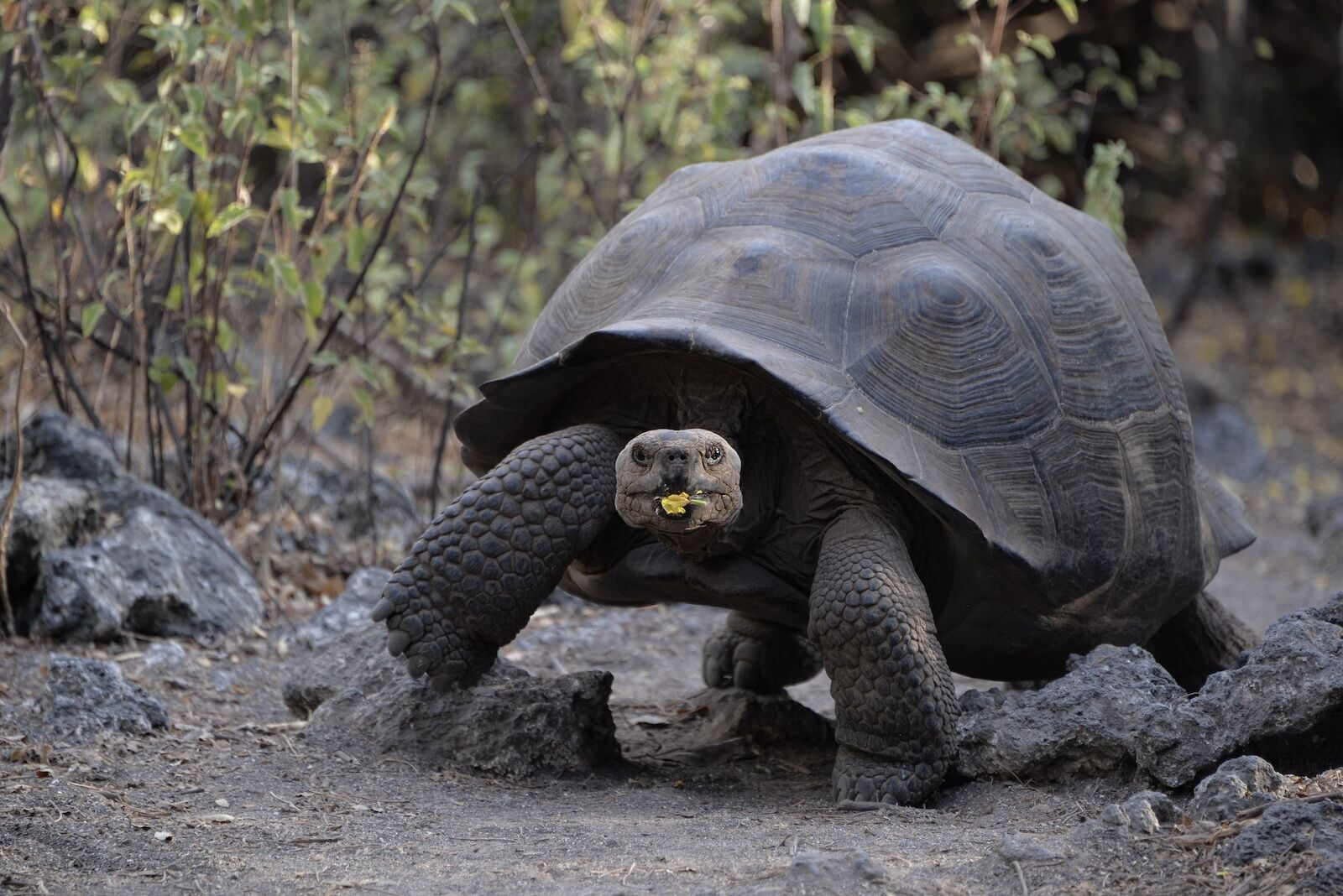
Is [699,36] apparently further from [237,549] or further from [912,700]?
[912,700]

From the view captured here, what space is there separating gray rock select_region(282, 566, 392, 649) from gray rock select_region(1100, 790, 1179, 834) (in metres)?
2.37

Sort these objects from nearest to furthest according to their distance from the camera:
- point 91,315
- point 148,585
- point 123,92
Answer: point 91,315 < point 148,585 < point 123,92

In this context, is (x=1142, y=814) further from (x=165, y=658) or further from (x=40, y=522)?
(x=40, y=522)

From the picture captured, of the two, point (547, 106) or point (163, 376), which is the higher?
point (547, 106)

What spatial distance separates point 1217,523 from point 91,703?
2878mm

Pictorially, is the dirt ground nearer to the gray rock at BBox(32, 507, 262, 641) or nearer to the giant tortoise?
the gray rock at BBox(32, 507, 262, 641)

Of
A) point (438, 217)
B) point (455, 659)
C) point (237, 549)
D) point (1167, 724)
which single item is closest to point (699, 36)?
point (438, 217)

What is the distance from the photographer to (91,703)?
3.20m

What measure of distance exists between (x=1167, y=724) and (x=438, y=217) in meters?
4.10

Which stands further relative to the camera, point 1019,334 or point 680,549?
point 1019,334

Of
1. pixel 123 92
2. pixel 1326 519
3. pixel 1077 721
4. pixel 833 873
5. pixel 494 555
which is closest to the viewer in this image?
pixel 833 873

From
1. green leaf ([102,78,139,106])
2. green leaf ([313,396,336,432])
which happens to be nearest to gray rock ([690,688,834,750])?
green leaf ([313,396,336,432])

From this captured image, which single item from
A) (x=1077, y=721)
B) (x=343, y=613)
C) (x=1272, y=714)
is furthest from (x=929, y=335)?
(x=343, y=613)

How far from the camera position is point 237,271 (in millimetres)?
4746
